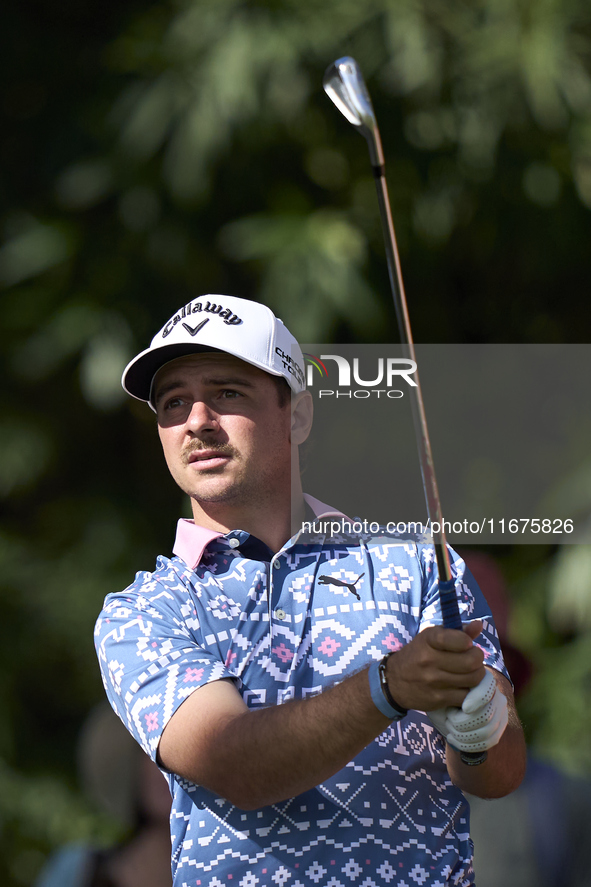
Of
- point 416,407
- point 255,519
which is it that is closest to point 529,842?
point 255,519

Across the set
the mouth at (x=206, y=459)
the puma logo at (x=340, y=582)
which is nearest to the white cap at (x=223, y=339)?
the mouth at (x=206, y=459)

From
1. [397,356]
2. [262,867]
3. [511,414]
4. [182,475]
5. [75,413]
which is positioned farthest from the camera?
[75,413]

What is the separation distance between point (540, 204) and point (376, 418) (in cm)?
60

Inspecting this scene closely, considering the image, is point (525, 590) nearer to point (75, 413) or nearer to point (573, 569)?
point (573, 569)

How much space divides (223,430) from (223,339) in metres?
0.10

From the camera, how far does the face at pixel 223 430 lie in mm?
975

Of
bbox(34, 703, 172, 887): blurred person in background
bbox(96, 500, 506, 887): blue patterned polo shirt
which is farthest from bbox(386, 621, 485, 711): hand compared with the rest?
bbox(34, 703, 172, 887): blurred person in background

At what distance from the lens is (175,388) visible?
1019 millimetres

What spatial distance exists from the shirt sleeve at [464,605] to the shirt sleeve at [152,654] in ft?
0.73

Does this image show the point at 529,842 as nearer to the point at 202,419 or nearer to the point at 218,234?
the point at 202,419

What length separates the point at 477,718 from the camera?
672mm

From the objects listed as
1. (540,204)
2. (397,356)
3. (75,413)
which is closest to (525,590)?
(397,356)

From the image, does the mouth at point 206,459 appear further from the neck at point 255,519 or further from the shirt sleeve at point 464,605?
the shirt sleeve at point 464,605

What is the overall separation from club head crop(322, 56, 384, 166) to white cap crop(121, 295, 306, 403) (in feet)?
1.17
